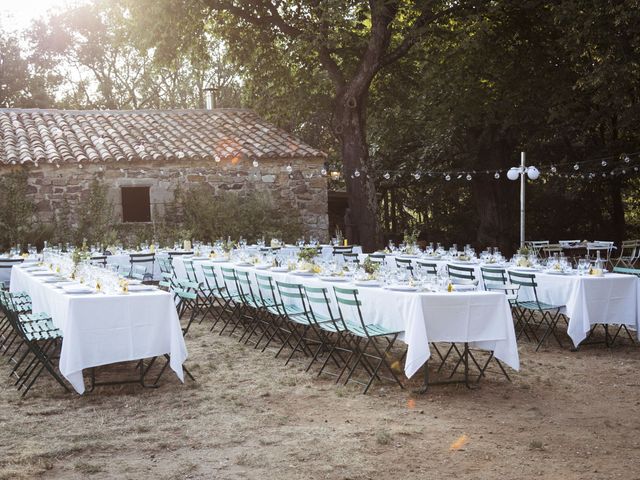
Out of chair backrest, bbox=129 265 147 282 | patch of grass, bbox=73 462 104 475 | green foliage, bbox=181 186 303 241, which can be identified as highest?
green foliage, bbox=181 186 303 241

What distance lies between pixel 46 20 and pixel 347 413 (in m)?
27.5

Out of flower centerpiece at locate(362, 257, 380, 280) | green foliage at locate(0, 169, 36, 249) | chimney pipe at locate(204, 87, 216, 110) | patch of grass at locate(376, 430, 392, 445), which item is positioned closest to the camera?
patch of grass at locate(376, 430, 392, 445)

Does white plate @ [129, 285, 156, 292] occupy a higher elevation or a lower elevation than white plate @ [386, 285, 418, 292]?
higher

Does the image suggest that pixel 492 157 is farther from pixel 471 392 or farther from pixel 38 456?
pixel 38 456

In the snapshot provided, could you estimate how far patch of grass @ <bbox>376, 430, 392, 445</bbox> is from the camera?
5.11 m

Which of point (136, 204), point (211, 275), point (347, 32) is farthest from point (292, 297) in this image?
point (136, 204)

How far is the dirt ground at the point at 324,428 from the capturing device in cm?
466

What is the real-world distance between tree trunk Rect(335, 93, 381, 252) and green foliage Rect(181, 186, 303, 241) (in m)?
1.56

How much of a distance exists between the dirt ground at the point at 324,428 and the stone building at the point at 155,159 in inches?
391

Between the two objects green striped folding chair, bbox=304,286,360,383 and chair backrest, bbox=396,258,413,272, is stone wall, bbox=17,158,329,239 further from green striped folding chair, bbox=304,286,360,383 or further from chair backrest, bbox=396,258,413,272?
green striped folding chair, bbox=304,286,360,383

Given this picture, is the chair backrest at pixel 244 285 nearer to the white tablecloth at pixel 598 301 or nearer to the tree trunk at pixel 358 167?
the white tablecloth at pixel 598 301

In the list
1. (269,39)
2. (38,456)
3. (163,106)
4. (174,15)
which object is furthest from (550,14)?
(163,106)

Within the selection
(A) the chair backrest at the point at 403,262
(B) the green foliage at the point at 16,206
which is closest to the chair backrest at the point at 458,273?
(A) the chair backrest at the point at 403,262

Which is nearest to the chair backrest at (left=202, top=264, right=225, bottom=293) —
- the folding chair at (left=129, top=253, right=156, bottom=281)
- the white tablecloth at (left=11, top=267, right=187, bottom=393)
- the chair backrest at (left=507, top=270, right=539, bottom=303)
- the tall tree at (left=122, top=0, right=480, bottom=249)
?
the folding chair at (left=129, top=253, right=156, bottom=281)
